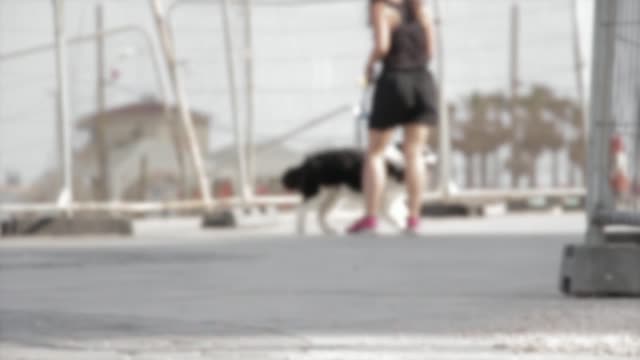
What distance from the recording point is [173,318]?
581 cm

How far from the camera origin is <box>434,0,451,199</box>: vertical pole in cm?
1638

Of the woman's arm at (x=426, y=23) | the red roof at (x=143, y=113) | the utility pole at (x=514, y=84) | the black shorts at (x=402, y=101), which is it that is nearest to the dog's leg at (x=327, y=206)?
the black shorts at (x=402, y=101)

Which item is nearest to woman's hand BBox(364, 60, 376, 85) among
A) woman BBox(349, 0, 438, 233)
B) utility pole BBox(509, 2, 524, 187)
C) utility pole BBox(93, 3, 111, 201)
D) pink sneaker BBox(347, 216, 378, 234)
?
woman BBox(349, 0, 438, 233)

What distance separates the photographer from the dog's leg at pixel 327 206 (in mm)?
13977

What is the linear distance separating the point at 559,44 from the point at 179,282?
10.3m

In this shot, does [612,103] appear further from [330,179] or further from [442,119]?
[442,119]

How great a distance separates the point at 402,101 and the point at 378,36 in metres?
0.43

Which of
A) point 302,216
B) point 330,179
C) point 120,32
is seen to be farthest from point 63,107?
point 330,179

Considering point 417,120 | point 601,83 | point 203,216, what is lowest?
point 203,216

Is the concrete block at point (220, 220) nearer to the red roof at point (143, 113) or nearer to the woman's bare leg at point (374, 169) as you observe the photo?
the red roof at point (143, 113)

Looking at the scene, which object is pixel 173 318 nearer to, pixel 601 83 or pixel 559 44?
pixel 601 83

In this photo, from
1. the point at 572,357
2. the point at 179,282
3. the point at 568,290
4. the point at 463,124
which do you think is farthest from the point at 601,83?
the point at 463,124

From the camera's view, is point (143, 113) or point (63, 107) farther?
point (143, 113)

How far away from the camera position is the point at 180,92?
15.3m
